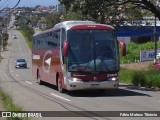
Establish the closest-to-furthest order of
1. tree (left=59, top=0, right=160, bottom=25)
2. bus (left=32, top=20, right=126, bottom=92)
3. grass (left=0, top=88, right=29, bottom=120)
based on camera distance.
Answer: grass (left=0, top=88, right=29, bottom=120)
bus (left=32, top=20, right=126, bottom=92)
tree (left=59, top=0, right=160, bottom=25)

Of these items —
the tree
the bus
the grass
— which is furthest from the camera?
the tree

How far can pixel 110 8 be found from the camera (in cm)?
2919

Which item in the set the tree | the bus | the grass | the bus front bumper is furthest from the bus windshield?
the tree

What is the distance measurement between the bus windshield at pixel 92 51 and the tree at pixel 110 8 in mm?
5794

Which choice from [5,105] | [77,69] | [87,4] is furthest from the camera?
[87,4]

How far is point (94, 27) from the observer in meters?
21.9

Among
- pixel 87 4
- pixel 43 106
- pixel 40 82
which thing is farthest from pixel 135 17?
pixel 43 106

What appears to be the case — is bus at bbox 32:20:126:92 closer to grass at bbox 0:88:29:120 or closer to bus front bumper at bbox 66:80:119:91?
bus front bumper at bbox 66:80:119:91

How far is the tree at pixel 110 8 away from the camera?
90.4 ft

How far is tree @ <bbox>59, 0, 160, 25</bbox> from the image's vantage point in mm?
27547

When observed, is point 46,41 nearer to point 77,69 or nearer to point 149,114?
point 77,69

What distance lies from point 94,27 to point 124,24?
28.9 ft

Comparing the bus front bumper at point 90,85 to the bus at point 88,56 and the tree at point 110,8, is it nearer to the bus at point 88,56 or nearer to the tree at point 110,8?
the bus at point 88,56

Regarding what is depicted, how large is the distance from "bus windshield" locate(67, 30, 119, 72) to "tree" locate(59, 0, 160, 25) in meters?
5.79
